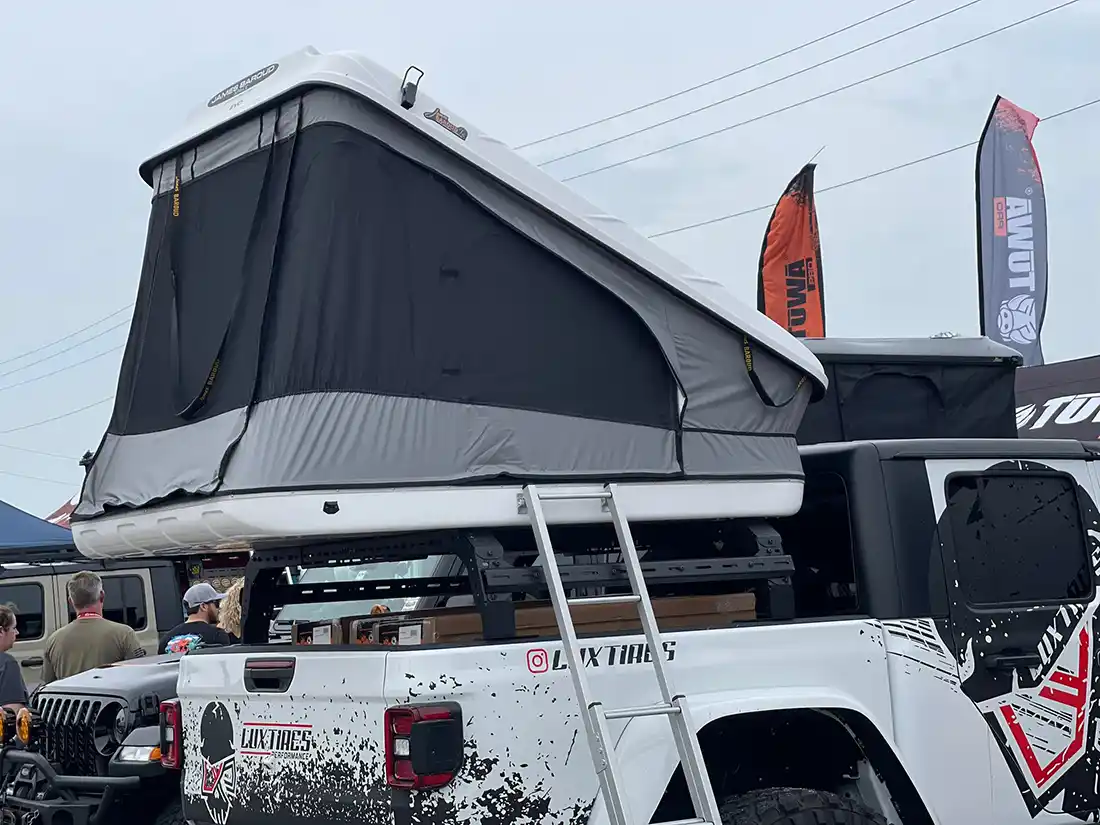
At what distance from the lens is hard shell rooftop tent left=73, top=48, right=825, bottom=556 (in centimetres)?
423

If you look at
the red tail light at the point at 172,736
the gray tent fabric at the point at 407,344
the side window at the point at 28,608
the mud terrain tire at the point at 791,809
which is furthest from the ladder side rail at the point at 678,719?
the side window at the point at 28,608

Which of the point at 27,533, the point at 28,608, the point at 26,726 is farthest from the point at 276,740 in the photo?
the point at 27,533

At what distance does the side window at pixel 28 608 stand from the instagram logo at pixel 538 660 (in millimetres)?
10946

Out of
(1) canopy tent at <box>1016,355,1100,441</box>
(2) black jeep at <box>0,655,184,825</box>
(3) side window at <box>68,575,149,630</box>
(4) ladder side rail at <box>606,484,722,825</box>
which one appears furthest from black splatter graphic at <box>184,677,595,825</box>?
(1) canopy tent at <box>1016,355,1100,441</box>

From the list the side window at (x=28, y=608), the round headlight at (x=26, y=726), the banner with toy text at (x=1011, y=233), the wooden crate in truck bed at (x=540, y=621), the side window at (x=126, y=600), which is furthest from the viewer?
the banner with toy text at (x=1011, y=233)

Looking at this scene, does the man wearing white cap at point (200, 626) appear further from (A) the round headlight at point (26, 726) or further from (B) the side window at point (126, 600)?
(B) the side window at point (126, 600)

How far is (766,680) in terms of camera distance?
443 cm

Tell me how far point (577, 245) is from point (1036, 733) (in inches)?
94.8

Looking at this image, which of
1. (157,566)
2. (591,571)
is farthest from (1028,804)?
(157,566)

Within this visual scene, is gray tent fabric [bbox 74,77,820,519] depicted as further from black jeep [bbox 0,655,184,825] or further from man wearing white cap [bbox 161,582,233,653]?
man wearing white cap [bbox 161,582,233,653]

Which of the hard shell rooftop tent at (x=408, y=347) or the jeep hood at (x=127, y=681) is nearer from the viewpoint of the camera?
the hard shell rooftop tent at (x=408, y=347)

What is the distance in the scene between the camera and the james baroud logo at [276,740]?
429 cm

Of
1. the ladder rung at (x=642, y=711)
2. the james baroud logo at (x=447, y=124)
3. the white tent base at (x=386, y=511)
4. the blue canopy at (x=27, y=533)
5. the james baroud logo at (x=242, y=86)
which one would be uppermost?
the james baroud logo at (x=242, y=86)

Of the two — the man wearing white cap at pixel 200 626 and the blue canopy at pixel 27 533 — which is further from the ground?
the blue canopy at pixel 27 533
